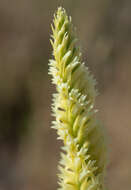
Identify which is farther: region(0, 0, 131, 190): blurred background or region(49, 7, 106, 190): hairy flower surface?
region(0, 0, 131, 190): blurred background

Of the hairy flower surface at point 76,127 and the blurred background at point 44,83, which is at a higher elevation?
the blurred background at point 44,83

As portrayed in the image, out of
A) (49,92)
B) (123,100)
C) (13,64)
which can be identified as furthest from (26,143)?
(123,100)

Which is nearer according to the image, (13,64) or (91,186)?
(91,186)

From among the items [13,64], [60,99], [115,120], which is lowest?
[60,99]

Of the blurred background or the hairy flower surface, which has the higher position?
the blurred background

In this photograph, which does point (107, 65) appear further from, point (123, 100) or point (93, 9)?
point (93, 9)
